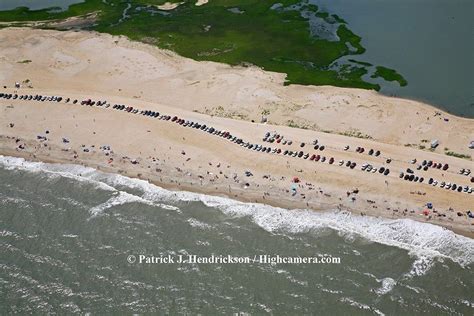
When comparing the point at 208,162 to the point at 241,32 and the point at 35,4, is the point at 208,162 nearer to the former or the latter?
the point at 241,32

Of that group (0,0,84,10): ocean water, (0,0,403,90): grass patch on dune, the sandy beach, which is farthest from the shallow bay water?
(0,0,84,10): ocean water

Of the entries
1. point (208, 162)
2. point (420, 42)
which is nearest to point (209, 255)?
point (208, 162)

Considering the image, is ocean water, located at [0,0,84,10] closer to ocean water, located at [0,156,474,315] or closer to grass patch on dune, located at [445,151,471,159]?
ocean water, located at [0,156,474,315]

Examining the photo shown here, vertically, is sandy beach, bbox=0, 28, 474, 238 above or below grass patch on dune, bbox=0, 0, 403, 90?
below

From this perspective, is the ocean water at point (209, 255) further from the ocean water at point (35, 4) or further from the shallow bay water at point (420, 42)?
the ocean water at point (35, 4)

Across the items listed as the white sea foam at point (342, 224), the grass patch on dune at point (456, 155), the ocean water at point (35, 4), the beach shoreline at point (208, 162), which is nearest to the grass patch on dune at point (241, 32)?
the ocean water at point (35, 4)
